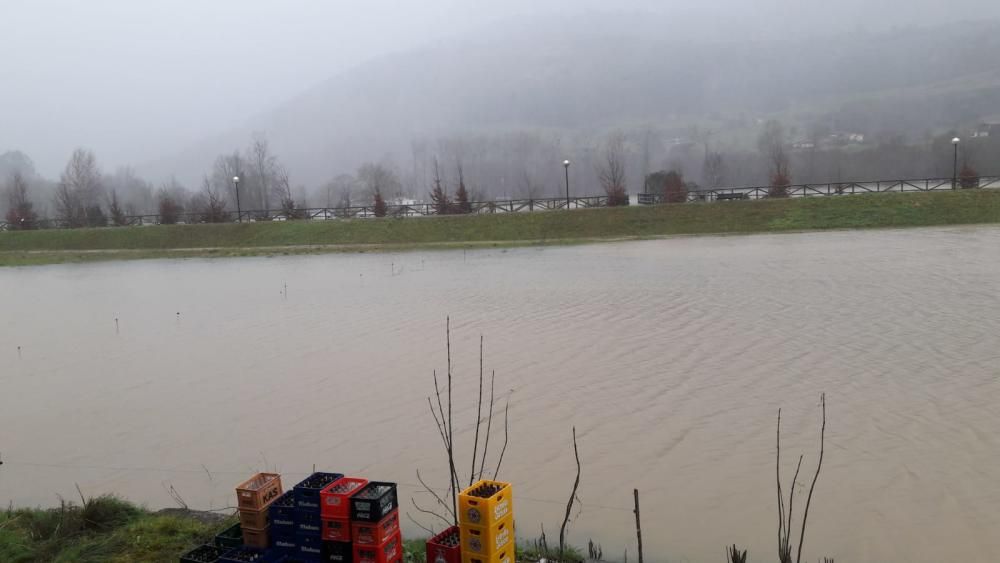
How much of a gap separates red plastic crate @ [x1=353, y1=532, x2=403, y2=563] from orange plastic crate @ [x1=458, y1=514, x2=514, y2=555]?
49cm

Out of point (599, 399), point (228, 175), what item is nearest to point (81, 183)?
point (228, 175)

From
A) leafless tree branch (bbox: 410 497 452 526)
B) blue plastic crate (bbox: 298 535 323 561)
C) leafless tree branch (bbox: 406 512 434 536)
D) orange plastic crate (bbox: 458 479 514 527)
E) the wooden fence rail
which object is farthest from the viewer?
the wooden fence rail

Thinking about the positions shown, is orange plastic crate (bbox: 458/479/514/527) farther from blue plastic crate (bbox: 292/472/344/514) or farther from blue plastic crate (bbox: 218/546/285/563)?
blue plastic crate (bbox: 218/546/285/563)

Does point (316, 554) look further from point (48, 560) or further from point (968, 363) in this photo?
point (968, 363)

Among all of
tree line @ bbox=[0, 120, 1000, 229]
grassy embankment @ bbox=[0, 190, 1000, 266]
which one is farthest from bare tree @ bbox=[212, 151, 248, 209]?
grassy embankment @ bbox=[0, 190, 1000, 266]

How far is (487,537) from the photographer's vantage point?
15.3 ft

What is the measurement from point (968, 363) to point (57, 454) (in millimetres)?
11551

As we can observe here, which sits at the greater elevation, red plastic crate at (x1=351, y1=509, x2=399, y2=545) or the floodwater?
red plastic crate at (x1=351, y1=509, x2=399, y2=545)

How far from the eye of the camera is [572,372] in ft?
35.8

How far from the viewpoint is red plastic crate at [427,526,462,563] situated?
16.0ft

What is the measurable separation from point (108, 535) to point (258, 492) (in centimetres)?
173

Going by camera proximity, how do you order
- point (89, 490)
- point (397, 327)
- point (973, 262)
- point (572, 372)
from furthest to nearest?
point (973, 262)
point (397, 327)
point (572, 372)
point (89, 490)

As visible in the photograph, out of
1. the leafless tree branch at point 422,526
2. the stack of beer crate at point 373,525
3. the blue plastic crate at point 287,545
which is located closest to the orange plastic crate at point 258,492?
the blue plastic crate at point 287,545

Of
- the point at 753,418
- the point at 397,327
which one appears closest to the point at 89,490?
the point at 753,418
